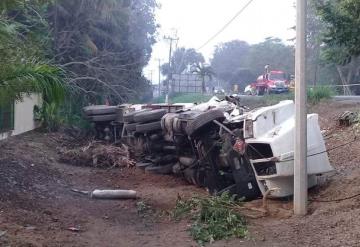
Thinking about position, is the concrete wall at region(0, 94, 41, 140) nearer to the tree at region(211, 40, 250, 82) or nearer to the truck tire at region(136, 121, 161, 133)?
the truck tire at region(136, 121, 161, 133)

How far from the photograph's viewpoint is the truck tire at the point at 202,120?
9.71 meters

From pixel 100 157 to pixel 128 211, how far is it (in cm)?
588

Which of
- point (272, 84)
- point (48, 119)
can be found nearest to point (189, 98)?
point (272, 84)

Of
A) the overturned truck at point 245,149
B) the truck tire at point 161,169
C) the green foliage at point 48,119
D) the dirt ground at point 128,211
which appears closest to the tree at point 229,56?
the green foliage at point 48,119

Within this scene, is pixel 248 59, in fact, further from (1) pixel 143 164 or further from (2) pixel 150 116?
(2) pixel 150 116

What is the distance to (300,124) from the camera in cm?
802

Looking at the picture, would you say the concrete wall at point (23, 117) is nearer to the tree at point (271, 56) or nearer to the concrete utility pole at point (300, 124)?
the concrete utility pole at point (300, 124)

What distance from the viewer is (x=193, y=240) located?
23.3ft

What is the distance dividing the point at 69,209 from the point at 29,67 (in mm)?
2469

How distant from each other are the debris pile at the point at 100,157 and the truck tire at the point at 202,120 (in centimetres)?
494

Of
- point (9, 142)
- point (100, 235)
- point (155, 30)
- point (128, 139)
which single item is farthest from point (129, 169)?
point (155, 30)

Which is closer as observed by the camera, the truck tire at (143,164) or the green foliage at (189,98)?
the truck tire at (143,164)

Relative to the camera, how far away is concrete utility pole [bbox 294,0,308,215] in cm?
800

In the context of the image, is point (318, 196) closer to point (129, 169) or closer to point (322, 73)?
point (129, 169)
